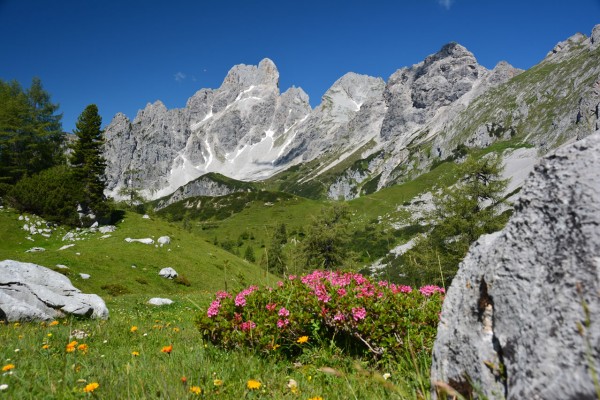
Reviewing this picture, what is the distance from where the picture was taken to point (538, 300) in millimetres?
2580

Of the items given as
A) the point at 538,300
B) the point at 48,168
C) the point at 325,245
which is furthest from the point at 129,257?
the point at 538,300

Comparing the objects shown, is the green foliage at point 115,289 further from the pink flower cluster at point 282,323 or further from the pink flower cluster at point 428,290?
the pink flower cluster at point 428,290

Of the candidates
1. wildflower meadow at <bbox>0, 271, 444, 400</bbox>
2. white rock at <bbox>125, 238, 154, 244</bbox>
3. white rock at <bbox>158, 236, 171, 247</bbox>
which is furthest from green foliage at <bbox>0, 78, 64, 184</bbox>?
wildflower meadow at <bbox>0, 271, 444, 400</bbox>

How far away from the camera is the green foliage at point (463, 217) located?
37.9m

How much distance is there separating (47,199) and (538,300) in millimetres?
56158

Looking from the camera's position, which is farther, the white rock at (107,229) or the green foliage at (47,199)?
the white rock at (107,229)

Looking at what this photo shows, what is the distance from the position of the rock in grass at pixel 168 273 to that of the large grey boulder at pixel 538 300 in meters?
36.8

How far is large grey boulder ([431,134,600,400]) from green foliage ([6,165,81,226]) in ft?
178

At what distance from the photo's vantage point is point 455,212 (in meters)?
41.5

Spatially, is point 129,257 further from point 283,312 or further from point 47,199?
point 283,312

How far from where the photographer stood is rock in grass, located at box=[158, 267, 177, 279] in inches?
1436

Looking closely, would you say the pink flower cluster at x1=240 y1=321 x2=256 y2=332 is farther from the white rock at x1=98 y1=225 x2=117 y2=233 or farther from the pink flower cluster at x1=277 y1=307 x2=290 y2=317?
the white rock at x1=98 y1=225 x2=117 y2=233

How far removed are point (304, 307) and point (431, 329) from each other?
2.31 meters

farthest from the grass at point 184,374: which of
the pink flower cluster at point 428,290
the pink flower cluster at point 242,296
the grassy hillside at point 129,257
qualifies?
the grassy hillside at point 129,257
